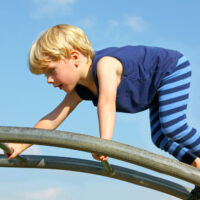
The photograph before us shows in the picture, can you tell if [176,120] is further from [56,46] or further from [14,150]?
[14,150]

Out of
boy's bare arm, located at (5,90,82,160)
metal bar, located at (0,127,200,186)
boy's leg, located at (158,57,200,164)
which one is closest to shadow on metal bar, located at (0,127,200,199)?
metal bar, located at (0,127,200,186)

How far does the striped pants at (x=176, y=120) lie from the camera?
178 centimetres

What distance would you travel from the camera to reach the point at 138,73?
182cm

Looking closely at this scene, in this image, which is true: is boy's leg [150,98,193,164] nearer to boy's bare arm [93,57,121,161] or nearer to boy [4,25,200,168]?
boy [4,25,200,168]

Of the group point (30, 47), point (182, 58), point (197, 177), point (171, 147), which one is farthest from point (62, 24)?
point (197, 177)

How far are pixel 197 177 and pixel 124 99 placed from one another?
0.53 meters

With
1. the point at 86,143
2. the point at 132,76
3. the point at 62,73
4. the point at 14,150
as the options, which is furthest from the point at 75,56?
the point at 86,143

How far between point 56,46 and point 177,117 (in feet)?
1.97

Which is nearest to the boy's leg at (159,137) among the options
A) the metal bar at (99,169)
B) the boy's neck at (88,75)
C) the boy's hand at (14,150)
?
the metal bar at (99,169)

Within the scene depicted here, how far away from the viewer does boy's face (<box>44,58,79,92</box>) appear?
176 centimetres

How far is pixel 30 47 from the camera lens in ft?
5.96

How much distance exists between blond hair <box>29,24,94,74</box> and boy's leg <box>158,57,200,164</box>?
369 mm

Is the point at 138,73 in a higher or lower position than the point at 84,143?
higher

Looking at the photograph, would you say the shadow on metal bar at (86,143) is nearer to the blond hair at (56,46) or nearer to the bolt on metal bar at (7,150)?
the bolt on metal bar at (7,150)
